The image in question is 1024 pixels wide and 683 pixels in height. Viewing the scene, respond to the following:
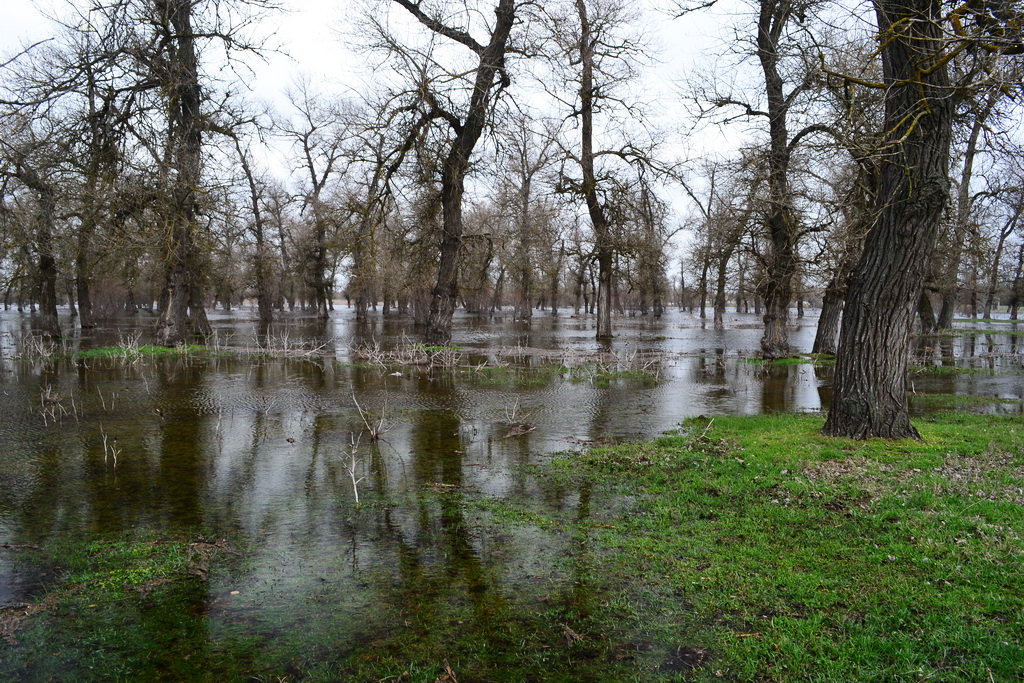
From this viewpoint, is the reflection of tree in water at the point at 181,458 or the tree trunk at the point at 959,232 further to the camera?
the tree trunk at the point at 959,232

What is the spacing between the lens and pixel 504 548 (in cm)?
527

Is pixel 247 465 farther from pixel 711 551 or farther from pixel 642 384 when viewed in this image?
pixel 642 384

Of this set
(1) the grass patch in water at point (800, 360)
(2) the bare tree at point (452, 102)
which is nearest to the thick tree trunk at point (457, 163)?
(2) the bare tree at point (452, 102)

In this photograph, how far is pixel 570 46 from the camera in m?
18.0

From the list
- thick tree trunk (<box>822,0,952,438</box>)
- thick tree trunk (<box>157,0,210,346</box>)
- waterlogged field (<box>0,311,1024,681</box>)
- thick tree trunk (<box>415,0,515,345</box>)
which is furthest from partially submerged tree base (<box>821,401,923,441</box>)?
thick tree trunk (<box>157,0,210,346</box>)

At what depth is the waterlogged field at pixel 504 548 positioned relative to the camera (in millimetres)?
3703

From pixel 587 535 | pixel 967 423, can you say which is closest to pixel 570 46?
pixel 967 423

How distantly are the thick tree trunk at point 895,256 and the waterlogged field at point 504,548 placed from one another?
0.57 meters

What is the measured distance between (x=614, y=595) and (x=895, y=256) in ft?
18.8

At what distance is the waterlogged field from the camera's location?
370 centimetres

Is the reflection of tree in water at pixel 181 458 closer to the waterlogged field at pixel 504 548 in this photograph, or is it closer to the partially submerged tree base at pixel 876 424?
the waterlogged field at pixel 504 548

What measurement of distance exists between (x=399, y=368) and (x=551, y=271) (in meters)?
15.6

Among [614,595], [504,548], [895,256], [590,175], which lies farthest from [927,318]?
[614,595]

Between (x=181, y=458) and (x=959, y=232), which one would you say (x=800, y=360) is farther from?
(x=181, y=458)
